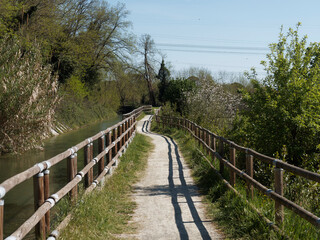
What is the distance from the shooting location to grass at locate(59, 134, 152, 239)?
5449mm

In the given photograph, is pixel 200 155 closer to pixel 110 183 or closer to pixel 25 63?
pixel 110 183

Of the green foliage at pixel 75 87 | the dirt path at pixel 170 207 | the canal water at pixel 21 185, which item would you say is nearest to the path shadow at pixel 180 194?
the dirt path at pixel 170 207

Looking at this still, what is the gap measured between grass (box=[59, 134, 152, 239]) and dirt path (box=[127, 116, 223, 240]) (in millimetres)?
242

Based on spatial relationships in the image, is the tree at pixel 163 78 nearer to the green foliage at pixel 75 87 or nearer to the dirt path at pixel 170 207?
the green foliage at pixel 75 87

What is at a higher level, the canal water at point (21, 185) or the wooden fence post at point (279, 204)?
the wooden fence post at point (279, 204)

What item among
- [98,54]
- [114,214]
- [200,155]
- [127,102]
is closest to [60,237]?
[114,214]

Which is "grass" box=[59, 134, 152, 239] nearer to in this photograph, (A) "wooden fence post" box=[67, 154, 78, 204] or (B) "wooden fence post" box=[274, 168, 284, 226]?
(A) "wooden fence post" box=[67, 154, 78, 204]

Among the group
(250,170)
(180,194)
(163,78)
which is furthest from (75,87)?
(250,170)

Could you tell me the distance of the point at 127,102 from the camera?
7131cm

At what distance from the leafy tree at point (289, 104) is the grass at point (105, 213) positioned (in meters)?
3.69

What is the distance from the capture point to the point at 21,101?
1608 cm

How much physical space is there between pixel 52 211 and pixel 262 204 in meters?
4.37

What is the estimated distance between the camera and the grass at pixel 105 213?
5449mm

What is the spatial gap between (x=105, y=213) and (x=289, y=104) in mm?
5333
